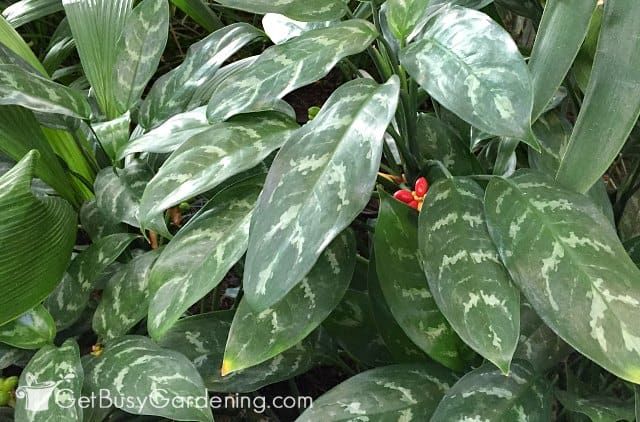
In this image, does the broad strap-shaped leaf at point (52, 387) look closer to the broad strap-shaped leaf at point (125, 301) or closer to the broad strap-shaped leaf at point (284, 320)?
the broad strap-shaped leaf at point (125, 301)

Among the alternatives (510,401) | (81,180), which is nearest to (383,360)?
(510,401)

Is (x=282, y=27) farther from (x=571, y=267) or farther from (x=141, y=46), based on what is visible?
(x=571, y=267)

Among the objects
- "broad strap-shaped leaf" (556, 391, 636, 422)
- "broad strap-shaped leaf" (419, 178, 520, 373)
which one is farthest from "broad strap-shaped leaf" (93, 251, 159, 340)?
"broad strap-shaped leaf" (556, 391, 636, 422)

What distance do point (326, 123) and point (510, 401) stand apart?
30 centimetres

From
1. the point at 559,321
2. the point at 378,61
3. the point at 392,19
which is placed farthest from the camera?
the point at 378,61

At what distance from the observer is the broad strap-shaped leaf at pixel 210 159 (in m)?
0.57

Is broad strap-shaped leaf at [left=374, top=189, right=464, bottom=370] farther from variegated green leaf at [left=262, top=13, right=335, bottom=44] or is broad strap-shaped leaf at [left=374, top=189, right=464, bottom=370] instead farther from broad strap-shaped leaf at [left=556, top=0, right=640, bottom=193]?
variegated green leaf at [left=262, top=13, right=335, bottom=44]

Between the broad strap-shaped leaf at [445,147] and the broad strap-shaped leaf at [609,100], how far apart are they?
18cm

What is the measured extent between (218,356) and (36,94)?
40 cm

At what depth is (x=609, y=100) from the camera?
0.52 m

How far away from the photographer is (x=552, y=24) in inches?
22.1

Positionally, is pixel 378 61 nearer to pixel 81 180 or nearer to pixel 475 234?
pixel 475 234

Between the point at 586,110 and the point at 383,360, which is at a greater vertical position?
the point at 586,110

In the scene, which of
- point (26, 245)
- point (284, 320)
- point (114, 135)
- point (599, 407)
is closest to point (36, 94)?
point (114, 135)
